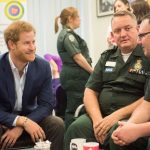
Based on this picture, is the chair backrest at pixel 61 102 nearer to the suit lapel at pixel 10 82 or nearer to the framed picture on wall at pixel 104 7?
the suit lapel at pixel 10 82

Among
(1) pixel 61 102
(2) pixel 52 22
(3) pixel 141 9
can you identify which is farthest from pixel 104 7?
(3) pixel 141 9

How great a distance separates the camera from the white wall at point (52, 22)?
5.14 m

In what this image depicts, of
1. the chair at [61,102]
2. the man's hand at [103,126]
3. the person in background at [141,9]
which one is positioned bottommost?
the chair at [61,102]

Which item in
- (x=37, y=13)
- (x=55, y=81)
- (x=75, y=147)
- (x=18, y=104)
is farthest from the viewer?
(x=37, y=13)

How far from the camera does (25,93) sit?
2.52 m

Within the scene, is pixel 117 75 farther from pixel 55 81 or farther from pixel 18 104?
pixel 55 81

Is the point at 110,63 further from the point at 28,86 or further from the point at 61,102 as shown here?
the point at 61,102

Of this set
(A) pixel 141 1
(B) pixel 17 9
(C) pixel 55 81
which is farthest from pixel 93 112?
(B) pixel 17 9

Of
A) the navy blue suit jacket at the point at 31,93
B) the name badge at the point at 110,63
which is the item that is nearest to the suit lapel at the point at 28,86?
the navy blue suit jacket at the point at 31,93

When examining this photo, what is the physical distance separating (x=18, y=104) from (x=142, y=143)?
3.31ft

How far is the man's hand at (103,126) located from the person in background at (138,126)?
0.55 ft

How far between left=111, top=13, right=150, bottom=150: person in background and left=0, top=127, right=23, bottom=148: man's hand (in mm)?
729

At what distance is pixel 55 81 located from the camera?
4.33 m

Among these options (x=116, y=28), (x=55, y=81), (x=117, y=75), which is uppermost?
(x=116, y=28)
